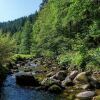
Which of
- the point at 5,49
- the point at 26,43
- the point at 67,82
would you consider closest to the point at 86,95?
the point at 67,82

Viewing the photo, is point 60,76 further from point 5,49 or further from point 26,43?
point 26,43

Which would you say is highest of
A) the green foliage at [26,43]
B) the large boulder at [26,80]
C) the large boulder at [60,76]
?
the green foliage at [26,43]

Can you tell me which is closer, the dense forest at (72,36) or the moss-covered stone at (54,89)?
the moss-covered stone at (54,89)

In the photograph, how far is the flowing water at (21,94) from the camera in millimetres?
28406

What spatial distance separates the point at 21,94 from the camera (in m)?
30.0

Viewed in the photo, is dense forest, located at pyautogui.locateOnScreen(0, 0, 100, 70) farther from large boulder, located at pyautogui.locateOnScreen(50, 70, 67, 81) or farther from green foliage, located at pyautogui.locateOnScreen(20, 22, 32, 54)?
large boulder, located at pyautogui.locateOnScreen(50, 70, 67, 81)

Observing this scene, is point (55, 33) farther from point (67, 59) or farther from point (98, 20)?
point (98, 20)

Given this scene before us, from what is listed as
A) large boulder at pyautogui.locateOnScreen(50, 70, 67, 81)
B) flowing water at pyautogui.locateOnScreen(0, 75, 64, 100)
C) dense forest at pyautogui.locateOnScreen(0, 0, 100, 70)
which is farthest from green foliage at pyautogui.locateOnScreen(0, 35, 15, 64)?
dense forest at pyautogui.locateOnScreen(0, 0, 100, 70)

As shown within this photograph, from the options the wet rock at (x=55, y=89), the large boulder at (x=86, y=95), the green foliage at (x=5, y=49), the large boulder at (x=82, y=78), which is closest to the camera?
the large boulder at (x=86, y=95)

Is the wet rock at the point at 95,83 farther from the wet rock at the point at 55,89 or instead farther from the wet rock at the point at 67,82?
the wet rock at the point at 55,89

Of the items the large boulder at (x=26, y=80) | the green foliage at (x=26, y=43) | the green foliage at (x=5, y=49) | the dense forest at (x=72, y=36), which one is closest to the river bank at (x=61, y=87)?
the large boulder at (x=26, y=80)

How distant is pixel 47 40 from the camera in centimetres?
7931

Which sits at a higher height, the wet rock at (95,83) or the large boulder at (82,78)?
the large boulder at (82,78)

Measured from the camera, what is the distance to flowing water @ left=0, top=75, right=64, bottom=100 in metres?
28.4
